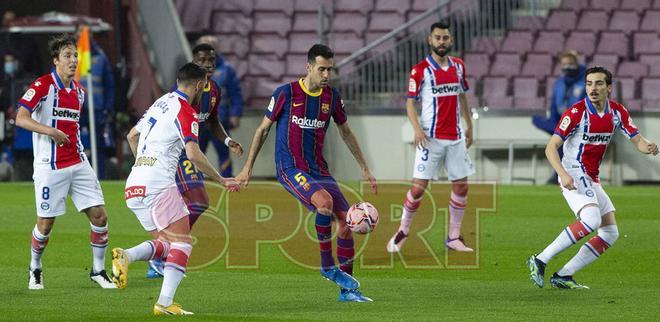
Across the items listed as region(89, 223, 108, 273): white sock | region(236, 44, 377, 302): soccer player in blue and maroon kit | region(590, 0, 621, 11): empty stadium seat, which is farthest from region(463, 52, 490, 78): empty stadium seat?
region(89, 223, 108, 273): white sock

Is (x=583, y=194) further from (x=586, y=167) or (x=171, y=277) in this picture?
(x=171, y=277)

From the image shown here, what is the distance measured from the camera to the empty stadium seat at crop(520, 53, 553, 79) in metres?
25.8

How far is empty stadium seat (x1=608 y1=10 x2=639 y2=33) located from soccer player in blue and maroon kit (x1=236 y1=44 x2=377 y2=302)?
16.1 metres

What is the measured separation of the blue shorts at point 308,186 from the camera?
420 inches

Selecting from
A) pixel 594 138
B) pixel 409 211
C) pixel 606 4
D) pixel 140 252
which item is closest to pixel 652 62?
pixel 606 4

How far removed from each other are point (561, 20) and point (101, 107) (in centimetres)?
937

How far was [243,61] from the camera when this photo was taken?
89.2 ft

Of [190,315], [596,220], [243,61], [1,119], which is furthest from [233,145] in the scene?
[243,61]

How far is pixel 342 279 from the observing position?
10305 mm

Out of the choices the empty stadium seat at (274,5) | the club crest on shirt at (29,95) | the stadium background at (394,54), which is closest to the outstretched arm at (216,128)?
the club crest on shirt at (29,95)

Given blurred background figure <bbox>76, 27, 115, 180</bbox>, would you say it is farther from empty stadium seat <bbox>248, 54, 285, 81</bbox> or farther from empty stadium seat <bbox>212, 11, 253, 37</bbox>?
empty stadium seat <bbox>212, 11, 253, 37</bbox>

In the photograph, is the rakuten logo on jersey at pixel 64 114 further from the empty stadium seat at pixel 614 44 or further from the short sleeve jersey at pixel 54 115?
the empty stadium seat at pixel 614 44

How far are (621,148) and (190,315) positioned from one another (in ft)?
52.6

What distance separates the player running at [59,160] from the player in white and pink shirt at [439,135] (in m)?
3.61
